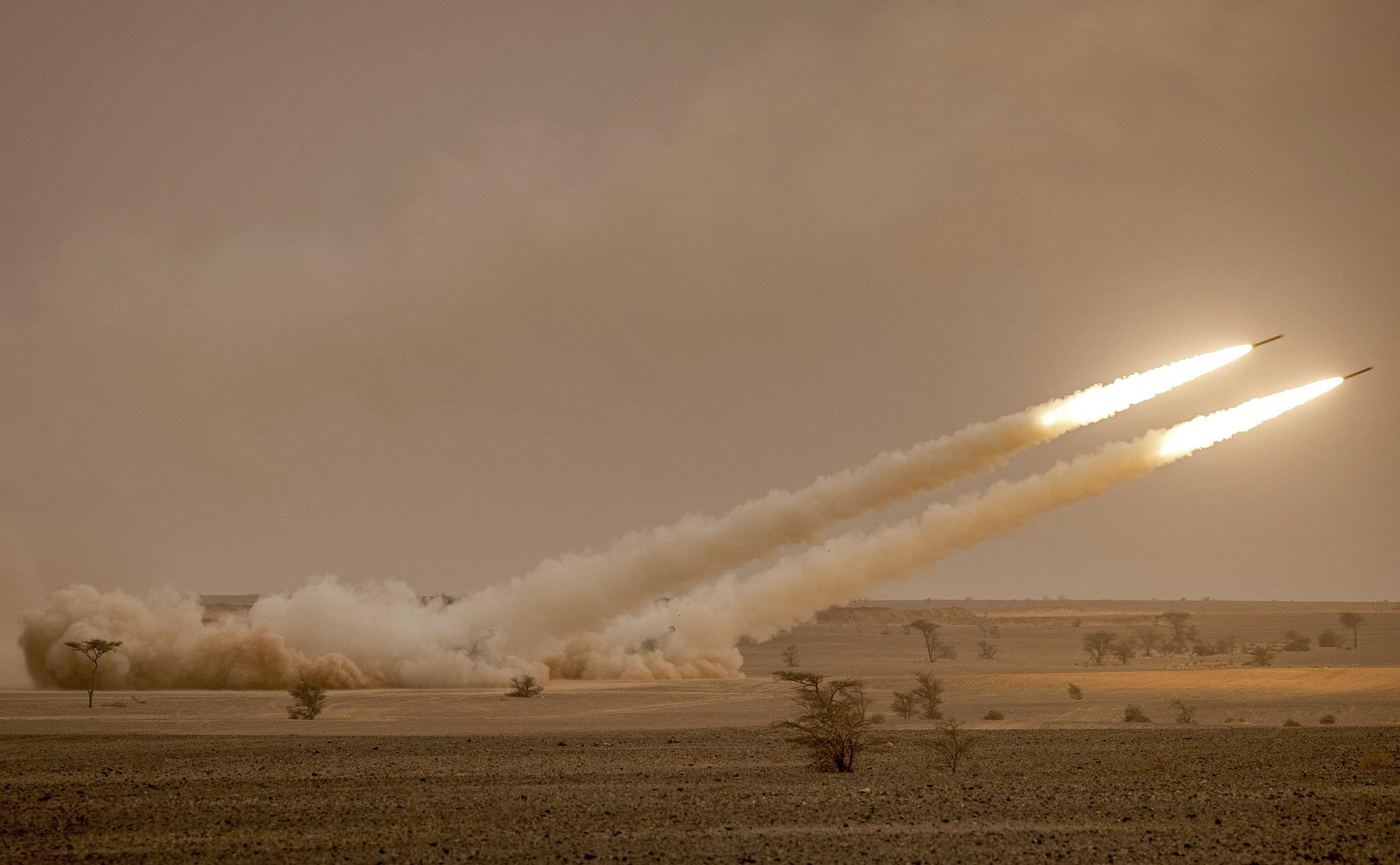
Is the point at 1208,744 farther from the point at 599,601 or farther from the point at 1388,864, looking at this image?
the point at 599,601

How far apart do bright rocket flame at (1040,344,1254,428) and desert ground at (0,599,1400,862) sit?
10439mm

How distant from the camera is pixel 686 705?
46375 mm

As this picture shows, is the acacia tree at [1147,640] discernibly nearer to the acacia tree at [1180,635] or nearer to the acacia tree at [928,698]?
the acacia tree at [1180,635]

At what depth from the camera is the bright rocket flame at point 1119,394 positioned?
137ft

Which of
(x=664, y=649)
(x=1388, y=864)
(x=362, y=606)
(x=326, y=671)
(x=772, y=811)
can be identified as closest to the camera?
(x=1388, y=864)

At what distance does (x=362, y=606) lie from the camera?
6181 cm

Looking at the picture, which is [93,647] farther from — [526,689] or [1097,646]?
[1097,646]

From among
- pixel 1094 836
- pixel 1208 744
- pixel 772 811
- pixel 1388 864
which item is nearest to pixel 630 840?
pixel 772 811

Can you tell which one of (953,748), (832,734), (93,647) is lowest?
(953,748)

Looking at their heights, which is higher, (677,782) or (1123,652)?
(1123,652)

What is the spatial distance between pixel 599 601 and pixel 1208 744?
105 feet

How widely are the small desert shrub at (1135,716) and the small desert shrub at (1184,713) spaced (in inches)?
39.7

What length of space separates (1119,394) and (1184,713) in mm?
11254

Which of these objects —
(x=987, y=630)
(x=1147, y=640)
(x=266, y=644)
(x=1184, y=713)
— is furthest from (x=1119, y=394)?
(x=987, y=630)
